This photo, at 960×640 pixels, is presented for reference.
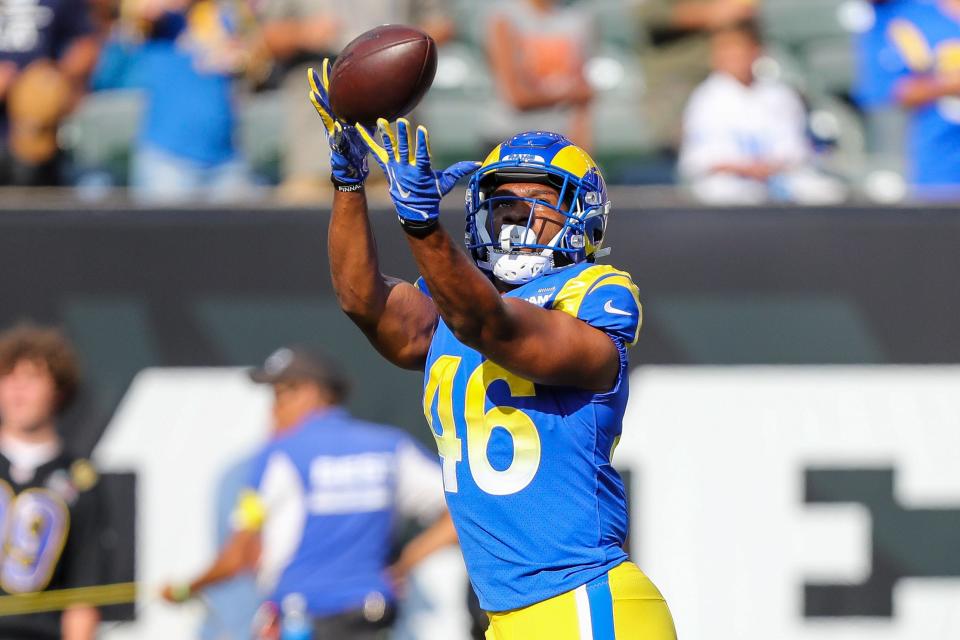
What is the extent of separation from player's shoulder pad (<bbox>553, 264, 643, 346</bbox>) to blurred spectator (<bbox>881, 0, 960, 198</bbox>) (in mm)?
3884

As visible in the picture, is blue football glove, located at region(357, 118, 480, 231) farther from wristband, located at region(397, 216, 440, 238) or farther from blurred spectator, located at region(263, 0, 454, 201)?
blurred spectator, located at region(263, 0, 454, 201)

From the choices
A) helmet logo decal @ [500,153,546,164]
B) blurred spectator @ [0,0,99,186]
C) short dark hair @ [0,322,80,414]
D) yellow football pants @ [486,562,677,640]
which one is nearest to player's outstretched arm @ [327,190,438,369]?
helmet logo decal @ [500,153,546,164]

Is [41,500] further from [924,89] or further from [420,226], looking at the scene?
[924,89]

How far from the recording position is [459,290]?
2.93 meters

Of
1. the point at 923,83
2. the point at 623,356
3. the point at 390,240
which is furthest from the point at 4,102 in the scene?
the point at 623,356

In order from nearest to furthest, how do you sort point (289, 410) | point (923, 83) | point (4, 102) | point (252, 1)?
point (289, 410), point (923, 83), point (4, 102), point (252, 1)

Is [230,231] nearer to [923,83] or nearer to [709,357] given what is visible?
[709,357]

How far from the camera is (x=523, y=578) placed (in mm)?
3344

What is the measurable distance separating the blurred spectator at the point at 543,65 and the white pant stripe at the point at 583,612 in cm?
433

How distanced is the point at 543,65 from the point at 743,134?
3.49 ft

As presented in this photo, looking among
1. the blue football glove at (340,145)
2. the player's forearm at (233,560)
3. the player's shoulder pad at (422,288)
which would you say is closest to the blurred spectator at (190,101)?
the player's forearm at (233,560)

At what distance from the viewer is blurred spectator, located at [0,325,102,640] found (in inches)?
221

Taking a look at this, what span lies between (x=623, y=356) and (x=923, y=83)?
4120mm

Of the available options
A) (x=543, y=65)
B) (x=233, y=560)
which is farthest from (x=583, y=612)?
(x=543, y=65)
